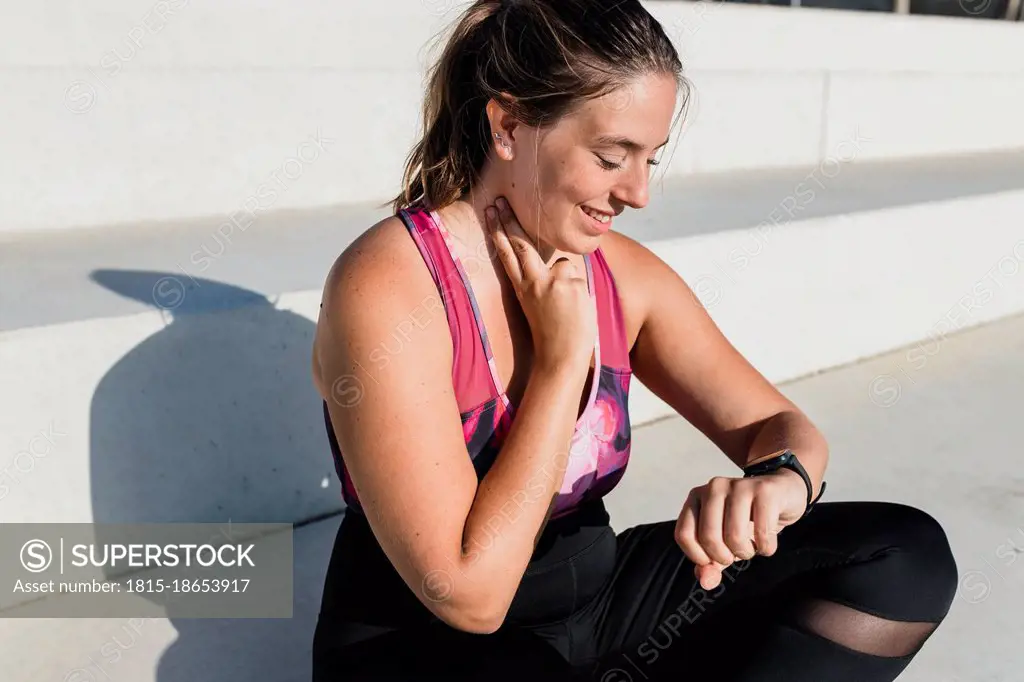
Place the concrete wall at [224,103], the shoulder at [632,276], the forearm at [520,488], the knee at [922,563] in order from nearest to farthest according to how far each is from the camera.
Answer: the forearm at [520,488] < the knee at [922,563] < the shoulder at [632,276] < the concrete wall at [224,103]

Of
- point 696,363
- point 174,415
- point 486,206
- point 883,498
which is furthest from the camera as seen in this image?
point 883,498

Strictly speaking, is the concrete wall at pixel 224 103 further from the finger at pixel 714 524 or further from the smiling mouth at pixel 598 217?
the finger at pixel 714 524

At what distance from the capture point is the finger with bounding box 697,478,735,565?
144 cm

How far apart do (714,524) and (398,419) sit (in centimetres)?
44

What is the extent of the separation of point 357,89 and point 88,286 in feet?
4.49

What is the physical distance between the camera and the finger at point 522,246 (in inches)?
59.3

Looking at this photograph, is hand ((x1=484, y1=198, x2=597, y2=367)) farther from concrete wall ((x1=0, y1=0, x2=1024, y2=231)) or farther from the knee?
concrete wall ((x1=0, y1=0, x2=1024, y2=231))

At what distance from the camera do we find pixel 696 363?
1788mm

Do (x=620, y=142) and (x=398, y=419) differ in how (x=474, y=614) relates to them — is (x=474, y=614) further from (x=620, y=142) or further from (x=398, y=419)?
(x=620, y=142)

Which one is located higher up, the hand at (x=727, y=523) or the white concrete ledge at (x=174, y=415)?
the hand at (x=727, y=523)

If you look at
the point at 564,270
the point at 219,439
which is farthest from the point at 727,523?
the point at 219,439

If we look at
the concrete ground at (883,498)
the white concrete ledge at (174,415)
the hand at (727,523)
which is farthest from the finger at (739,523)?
the white concrete ledge at (174,415)

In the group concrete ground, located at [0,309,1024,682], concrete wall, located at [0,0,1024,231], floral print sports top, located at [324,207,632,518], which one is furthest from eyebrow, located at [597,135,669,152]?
concrete wall, located at [0,0,1024,231]

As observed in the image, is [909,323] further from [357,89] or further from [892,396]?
[357,89]
